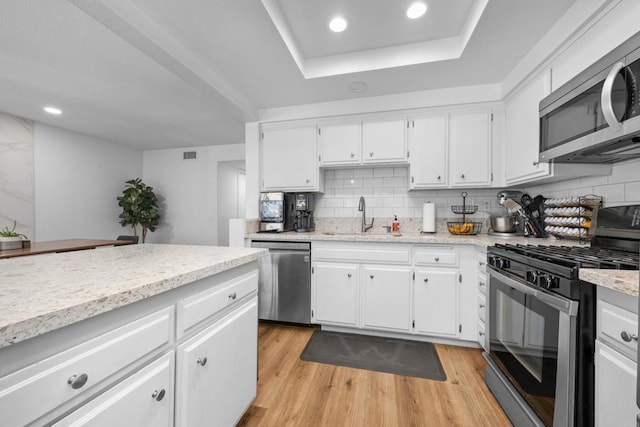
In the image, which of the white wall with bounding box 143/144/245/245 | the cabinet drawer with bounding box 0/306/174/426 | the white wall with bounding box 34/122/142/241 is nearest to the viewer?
the cabinet drawer with bounding box 0/306/174/426

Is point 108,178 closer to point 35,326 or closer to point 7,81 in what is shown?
point 7,81

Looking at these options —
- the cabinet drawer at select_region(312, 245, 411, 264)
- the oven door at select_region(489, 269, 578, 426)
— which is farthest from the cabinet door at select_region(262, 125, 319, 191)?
the oven door at select_region(489, 269, 578, 426)

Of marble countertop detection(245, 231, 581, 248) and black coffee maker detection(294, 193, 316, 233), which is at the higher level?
black coffee maker detection(294, 193, 316, 233)

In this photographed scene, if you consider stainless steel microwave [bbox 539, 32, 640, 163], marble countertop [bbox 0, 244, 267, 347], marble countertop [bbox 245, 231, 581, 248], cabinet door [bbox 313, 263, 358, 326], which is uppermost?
stainless steel microwave [bbox 539, 32, 640, 163]

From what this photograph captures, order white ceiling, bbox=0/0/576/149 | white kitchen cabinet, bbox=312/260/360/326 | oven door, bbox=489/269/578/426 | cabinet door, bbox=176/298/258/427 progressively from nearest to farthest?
cabinet door, bbox=176/298/258/427, oven door, bbox=489/269/578/426, white ceiling, bbox=0/0/576/149, white kitchen cabinet, bbox=312/260/360/326

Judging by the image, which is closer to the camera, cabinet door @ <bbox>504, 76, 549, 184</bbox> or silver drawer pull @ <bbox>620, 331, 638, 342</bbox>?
silver drawer pull @ <bbox>620, 331, 638, 342</bbox>

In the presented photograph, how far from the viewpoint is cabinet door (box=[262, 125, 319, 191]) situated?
291 centimetres

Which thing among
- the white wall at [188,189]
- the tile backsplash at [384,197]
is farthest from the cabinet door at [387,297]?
the white wall at [188,189]

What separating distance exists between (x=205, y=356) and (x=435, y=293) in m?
1.89

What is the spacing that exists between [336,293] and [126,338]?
A: 6.26 ft

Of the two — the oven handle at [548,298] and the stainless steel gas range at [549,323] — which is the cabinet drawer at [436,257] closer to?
the stainless steel gas range at [549,323]

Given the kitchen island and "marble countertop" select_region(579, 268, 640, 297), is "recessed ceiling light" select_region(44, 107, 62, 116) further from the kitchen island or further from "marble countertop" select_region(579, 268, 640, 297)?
"marble countertop" select_region(579, 268, 640, 297)

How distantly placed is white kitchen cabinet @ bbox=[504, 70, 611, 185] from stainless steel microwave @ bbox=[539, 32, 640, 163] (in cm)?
11

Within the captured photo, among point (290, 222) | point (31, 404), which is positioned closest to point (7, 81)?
→ point (290, 222)
